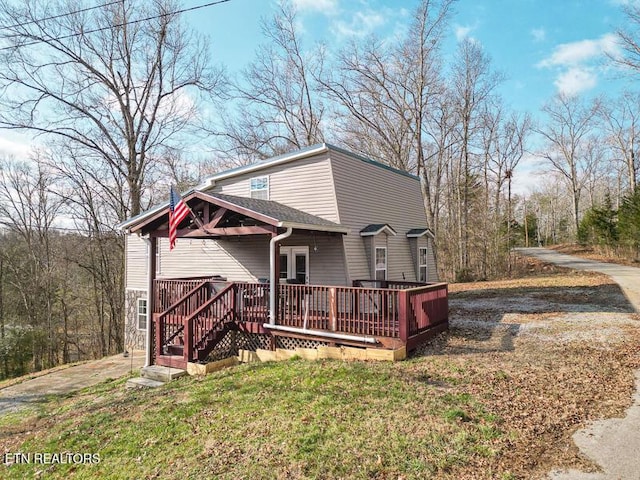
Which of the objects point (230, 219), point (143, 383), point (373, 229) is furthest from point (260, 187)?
point (143, 383)

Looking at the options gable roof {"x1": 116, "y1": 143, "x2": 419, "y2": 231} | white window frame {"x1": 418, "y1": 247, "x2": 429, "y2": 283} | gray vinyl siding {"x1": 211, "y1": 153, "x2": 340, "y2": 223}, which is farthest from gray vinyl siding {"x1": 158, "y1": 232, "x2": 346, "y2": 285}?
white window frame {"x1": 418, "y1": 247, "x2": 429, "y2": 283}

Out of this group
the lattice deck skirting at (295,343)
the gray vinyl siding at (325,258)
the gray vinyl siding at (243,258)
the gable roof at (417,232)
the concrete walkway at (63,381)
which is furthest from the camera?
the gable roof at (417,232)

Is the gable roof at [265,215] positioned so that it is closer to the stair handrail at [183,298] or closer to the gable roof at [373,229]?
the gable roof at [373,229]

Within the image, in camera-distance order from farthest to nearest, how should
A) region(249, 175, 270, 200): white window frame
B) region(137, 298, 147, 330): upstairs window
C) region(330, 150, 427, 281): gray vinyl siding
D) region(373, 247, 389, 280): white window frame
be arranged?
region(137, 298, 147, 330): upstairs window, region(249, 175, 270, 200): white window frame, region(373, 247, 389, 280): white window frame, region(330, 150, 427, 281): gray vinyl siding

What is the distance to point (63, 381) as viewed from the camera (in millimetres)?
11617

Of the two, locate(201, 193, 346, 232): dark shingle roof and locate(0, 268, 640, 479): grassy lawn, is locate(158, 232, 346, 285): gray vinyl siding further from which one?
locate(0, 268, 640, 479): grassy lawn

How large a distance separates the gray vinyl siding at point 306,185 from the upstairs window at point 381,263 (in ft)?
7.38

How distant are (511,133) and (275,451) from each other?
33908mm

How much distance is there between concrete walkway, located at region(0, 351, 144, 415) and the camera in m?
10.1

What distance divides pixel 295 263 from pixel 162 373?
16.2 ft

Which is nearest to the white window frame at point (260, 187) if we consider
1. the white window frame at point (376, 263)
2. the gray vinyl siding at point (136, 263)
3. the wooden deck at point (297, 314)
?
the wooden deck at point (297, 314)

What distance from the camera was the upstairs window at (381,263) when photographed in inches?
490

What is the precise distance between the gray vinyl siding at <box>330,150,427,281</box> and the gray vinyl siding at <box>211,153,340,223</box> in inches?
9.7

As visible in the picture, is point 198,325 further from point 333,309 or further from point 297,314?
point 333,309
